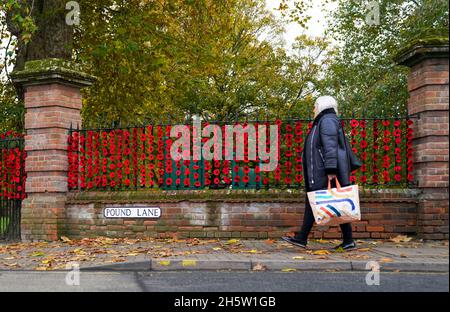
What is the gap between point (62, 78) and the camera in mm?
11398

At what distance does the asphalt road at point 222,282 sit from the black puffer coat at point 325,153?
1.65 m

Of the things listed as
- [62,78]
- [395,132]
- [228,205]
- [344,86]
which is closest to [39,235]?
[62,78]

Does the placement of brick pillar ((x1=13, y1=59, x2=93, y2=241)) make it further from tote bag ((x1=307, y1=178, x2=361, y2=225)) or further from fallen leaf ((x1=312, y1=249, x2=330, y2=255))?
tote bag ((x1=307, y1=178, x2=361, y2=225))

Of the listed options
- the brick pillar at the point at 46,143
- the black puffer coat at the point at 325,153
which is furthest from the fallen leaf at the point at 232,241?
the brick pillar at the point at 46,143

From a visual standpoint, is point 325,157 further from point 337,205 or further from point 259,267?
point 259,267

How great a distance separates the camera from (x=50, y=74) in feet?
37.2

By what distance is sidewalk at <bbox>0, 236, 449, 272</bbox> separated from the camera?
750 cm

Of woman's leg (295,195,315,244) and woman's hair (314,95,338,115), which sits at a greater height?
woman's hair (314,95,338,115)

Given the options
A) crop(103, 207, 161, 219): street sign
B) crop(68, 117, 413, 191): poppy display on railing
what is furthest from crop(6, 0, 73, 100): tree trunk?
crop(103, 207, 161, 219): street sign

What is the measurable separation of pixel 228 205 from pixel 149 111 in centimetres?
870

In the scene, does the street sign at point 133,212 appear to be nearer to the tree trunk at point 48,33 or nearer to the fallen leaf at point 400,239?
the fallen leaf at point 400,239

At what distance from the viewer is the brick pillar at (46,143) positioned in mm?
11367

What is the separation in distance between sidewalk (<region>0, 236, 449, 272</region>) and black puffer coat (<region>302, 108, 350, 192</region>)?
104cm

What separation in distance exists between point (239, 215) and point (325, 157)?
8.76 ft
